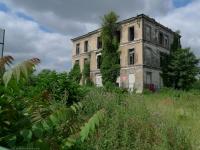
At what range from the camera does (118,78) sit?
46906 mm

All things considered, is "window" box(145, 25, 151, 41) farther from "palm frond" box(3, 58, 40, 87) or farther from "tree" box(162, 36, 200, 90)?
"palm frond" box(3, 58, 40, 87)

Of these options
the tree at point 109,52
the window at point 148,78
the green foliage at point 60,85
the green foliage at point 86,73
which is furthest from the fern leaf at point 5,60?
the green foliage at point 86,73

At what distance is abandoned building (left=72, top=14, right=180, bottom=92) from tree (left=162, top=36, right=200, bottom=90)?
131cm

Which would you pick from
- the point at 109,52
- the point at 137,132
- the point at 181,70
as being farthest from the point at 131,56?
the point at 137,132

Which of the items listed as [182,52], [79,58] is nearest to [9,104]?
[182,52]

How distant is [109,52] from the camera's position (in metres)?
44.7

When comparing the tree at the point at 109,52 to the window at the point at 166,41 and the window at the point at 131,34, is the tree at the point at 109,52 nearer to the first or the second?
the window at the point at 131,34

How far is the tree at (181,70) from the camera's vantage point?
4453 centimetres

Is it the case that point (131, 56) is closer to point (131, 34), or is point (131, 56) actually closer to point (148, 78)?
point (131, 34)

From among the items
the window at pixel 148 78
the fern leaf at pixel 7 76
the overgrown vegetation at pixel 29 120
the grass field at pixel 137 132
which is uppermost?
the window at pixel 148 78

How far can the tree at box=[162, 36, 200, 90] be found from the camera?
44.5 meters

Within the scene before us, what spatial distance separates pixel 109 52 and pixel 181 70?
8960 mm

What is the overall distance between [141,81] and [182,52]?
6.58 metres

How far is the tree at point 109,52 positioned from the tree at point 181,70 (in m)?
6.81
